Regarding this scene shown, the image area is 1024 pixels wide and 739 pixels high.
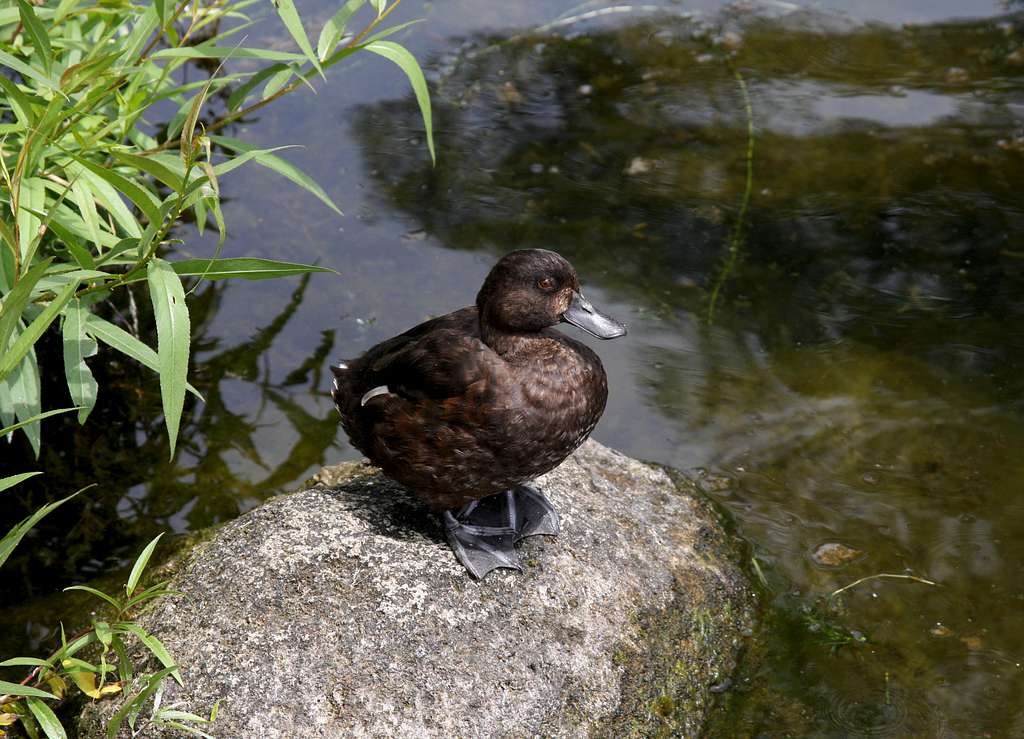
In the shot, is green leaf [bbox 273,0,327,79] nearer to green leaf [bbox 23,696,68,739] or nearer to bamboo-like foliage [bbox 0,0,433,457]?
bamboo-like foliage [bbox 0,0,433,457]

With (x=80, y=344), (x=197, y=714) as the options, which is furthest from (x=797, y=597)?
(x=80, y=344)

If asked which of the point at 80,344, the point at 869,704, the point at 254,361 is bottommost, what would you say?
the point at 869,704

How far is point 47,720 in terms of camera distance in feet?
8.46

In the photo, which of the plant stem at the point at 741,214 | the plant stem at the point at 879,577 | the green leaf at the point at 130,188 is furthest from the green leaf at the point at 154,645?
the plant stem at the point at 741,214

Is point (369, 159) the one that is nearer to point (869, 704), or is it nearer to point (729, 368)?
point (729, 368)

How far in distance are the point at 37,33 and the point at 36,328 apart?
929 mm

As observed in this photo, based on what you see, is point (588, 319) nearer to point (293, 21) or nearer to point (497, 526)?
point (497, 526)

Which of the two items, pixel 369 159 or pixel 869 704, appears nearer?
pixel 869 704

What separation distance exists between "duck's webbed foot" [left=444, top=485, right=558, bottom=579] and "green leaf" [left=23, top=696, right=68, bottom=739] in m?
1.18

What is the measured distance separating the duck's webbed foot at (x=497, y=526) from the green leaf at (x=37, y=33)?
69.8 inches

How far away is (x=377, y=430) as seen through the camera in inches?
127

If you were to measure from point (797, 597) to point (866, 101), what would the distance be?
358 cm

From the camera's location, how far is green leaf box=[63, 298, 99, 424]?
2.86m

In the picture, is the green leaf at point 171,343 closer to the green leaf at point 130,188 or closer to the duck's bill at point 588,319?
the green leaf at point 130,188
